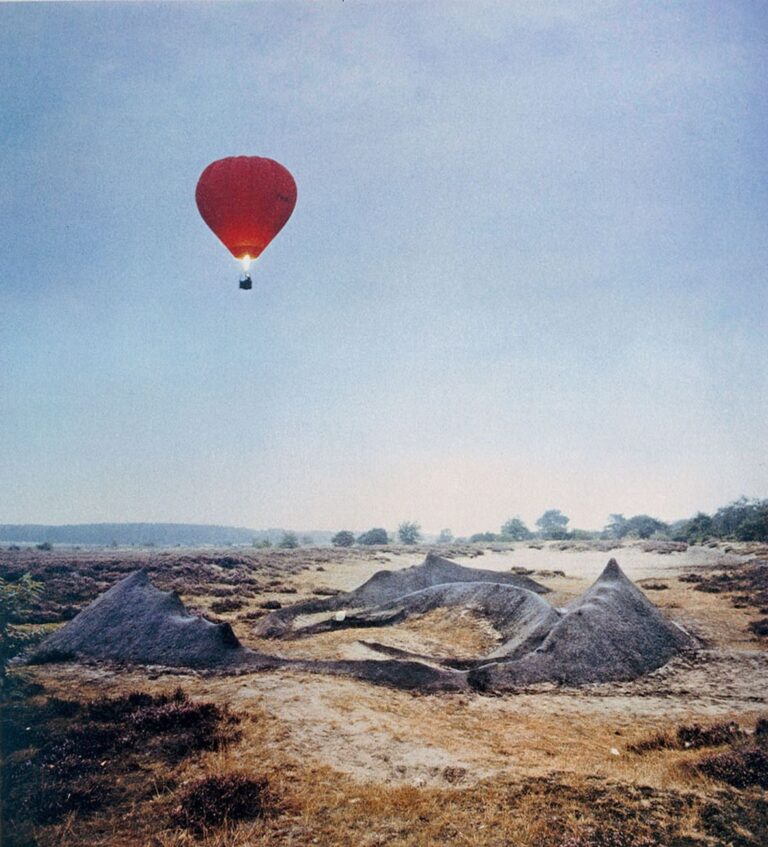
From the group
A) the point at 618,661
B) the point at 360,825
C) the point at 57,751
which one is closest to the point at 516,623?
the point at 618,661

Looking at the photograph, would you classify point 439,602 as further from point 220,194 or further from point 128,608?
point 220,194

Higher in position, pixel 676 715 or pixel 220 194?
pixel 220 194

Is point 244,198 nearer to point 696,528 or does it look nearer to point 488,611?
point 488,611

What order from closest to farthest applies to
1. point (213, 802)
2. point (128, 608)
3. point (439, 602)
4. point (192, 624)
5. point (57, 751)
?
point (213, 802) → point (57, 751) → point (192, 624) → point (128, 608) → point (439, 602)

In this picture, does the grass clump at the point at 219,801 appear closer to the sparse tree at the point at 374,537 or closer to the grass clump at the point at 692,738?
the grass clump at the point at 692,738

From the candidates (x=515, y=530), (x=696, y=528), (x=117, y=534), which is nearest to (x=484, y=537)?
(x=515, y=530)

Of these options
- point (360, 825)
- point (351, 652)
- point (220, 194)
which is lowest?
point (351, 652)
